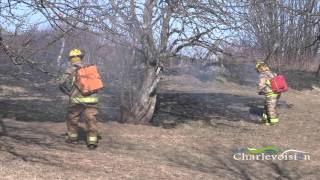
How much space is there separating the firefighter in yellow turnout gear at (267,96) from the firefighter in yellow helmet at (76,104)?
15.8 feet

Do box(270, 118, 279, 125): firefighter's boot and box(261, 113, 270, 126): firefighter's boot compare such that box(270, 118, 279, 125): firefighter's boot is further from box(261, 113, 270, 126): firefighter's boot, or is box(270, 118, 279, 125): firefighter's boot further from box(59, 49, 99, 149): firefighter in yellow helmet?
box(59, 49, 99, 149): firefighter in yellow helmet

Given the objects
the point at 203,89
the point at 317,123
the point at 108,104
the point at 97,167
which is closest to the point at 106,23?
the point at 97,167

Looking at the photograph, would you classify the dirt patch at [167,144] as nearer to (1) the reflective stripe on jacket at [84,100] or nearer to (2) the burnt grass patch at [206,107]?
(2) the burnt grass patch at [206,107]

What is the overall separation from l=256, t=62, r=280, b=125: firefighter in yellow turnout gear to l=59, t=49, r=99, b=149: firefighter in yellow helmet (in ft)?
15.8

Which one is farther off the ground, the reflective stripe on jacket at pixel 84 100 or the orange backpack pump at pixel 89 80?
the orange backpack pump at pixel 89 80

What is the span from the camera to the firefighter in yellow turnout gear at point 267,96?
12367 millimetres

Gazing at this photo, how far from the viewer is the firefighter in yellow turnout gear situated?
40.6 feet

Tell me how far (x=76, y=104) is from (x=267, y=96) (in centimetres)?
513

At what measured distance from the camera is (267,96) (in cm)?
1255

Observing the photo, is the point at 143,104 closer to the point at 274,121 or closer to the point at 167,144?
the point at 167,144

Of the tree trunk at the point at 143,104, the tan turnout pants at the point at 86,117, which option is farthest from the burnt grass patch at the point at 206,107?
the tan turnout pants at the point at 86,117

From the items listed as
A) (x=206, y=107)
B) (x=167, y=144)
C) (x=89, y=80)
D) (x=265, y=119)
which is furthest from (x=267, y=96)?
(x=89, y=80)

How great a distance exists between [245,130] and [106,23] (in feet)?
16.0

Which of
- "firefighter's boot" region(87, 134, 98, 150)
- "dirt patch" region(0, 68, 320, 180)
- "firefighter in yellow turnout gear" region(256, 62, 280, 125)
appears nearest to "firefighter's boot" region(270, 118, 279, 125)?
"firefighter in yellow turnout gear" region(256, 62, 280, 125)
